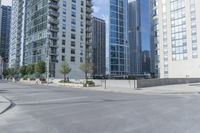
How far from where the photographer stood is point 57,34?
87125 mm

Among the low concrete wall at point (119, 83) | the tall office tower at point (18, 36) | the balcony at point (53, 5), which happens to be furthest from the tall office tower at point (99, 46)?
the low concrete wall at point (119, 83)

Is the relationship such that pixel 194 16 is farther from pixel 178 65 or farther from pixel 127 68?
pixel 127 68

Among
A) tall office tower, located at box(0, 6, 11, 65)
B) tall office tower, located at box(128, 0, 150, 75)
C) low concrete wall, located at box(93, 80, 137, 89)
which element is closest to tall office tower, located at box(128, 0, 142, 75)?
tall office tower, located at box(128, 0, 150, 75)

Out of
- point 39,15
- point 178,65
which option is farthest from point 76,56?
point 178,65

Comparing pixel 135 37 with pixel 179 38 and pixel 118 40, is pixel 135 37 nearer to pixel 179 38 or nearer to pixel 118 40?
pixel 118 40

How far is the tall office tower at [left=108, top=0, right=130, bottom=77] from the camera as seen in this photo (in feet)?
376

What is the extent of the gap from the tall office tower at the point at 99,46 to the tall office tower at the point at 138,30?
57.7ft

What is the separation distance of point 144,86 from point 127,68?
287 ft

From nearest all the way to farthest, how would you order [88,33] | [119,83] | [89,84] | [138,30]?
[119,83], [89,84], [88,33], [138,30]

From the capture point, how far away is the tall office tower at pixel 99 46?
118 m

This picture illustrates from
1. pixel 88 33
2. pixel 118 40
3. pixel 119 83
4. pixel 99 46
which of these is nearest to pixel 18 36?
pixel 99 46

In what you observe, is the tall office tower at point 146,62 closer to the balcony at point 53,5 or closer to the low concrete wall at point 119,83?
the balcony at point 53,5

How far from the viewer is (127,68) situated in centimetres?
12325

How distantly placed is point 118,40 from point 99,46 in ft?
48.7
